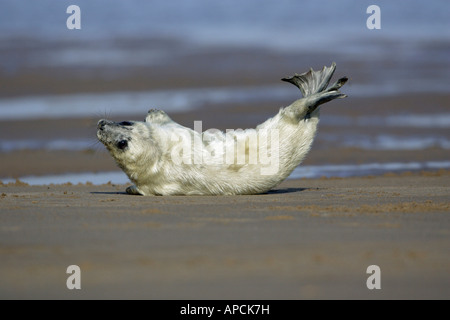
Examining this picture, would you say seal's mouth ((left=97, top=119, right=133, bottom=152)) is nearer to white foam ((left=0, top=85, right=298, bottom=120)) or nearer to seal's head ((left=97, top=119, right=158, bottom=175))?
seal's head ((left=97, top=119, right=158, bottom=175))

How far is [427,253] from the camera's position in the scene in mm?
6379

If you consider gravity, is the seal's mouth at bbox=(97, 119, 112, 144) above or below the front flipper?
above

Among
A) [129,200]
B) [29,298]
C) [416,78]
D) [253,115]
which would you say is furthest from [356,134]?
[29,298]

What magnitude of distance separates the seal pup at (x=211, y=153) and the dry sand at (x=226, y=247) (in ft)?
1.53

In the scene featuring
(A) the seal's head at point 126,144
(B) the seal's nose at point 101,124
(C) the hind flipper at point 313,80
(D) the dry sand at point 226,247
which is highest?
(C) the hind flipper at point 313,80

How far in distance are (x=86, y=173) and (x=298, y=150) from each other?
507 centimetres

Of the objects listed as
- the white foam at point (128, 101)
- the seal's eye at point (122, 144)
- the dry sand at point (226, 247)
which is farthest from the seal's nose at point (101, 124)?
the white foam at point (128, 101)

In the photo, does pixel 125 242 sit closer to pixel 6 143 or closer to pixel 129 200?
pixel 129 200

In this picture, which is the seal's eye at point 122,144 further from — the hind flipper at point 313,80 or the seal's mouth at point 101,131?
the hind flipper at point 313,80

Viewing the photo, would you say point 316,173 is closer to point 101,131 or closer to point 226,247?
point 101,131

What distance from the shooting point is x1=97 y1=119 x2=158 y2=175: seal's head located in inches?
387

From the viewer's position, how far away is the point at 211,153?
10.0 meters

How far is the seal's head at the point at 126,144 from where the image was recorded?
982 centimetres

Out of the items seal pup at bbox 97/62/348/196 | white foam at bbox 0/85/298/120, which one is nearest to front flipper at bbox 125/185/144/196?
seal pup at bbox 97/62/348/196
